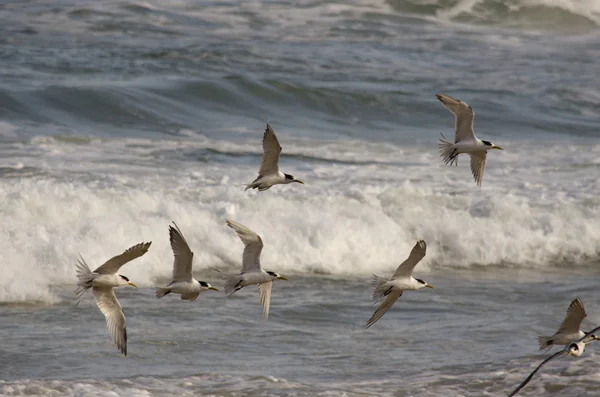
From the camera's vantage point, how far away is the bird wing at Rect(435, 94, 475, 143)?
7.12m

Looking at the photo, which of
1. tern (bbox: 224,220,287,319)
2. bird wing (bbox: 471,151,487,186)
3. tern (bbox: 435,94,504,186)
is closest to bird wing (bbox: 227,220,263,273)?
tern (bbox: 224,220,287,319)

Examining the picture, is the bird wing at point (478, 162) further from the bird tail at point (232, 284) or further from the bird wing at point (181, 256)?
the bird wing at point (181, 256)

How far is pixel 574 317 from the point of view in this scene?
652cm

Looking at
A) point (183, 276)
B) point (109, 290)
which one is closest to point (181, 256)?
point (183, 276)

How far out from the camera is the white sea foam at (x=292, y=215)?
11500 millimetres

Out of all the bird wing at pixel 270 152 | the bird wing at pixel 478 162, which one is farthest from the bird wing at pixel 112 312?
the bird wing at pixel 478 162

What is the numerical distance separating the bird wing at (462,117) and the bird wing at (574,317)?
1.29 m

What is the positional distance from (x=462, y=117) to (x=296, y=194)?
6649 millimetres

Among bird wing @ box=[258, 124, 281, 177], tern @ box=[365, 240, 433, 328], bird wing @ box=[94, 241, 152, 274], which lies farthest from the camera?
bird wing @ box=[258, 124, 281, 177]

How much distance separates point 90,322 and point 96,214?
3330 millimetres

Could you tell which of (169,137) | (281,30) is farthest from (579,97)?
(169,137)

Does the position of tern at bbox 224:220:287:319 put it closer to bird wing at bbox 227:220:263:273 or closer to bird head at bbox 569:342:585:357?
bird wing at bbox 227:220:263:273

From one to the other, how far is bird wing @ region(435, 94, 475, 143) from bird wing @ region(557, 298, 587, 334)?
1293 millimetres

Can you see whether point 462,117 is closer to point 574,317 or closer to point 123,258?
point 574,317
